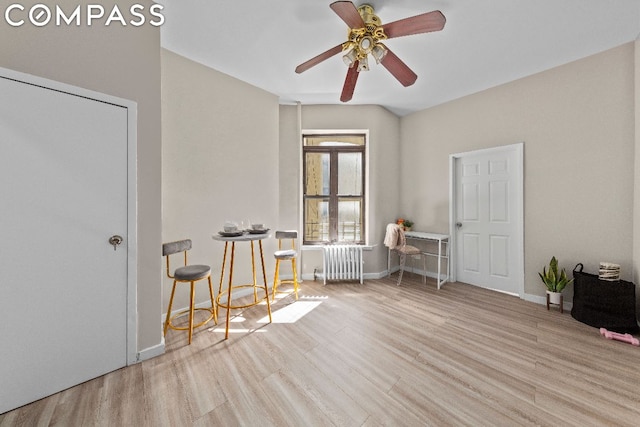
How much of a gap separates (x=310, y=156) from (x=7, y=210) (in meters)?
3.47

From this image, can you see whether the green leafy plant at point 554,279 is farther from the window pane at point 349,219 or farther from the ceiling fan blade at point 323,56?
the ceiling fan blade at point 323,56

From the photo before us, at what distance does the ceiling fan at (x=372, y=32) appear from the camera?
1757mm

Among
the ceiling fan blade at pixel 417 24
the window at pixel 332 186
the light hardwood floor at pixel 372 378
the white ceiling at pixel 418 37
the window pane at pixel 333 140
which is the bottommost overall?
the light hardwood floor at pixel 372 378

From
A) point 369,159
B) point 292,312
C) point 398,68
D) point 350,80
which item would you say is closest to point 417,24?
point 398,68

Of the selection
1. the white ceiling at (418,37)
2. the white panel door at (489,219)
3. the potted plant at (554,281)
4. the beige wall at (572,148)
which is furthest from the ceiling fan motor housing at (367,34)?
the potted plant at (554,281)

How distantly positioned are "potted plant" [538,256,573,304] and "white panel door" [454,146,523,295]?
388 millimetres

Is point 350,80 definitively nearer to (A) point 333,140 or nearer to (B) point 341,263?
(A) point 333,140

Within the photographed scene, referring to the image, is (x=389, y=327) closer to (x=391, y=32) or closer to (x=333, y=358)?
(x=333, y=358)

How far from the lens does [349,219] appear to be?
4453 millimetres

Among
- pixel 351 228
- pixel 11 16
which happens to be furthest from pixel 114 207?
pixel 351 228

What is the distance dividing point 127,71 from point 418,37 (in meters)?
2.67

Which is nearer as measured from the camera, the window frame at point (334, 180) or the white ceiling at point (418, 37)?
the white ceiling at point (418, 37)

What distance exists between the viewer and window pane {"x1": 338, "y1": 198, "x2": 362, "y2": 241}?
4.42 meters

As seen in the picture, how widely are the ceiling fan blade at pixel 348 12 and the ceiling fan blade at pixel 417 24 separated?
0.22m
